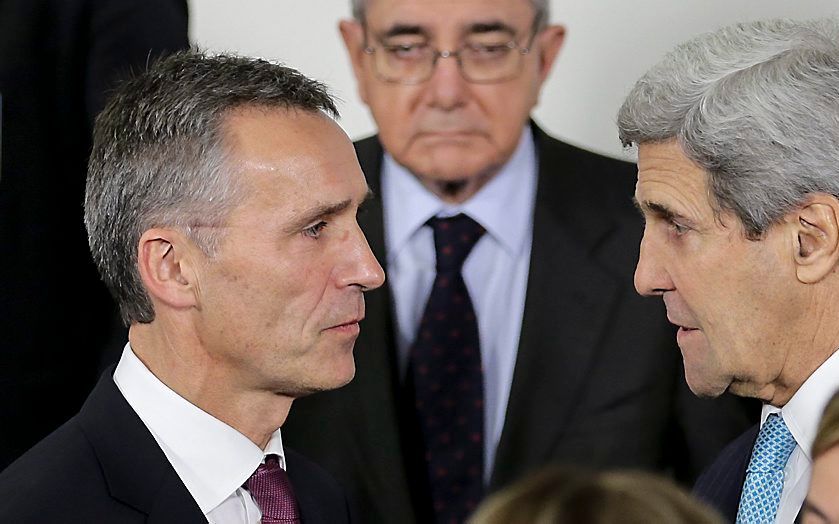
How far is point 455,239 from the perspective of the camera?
237 centimetres

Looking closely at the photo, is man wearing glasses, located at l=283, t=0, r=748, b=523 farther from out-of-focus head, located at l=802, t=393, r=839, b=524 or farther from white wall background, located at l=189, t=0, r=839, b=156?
out-of-focus head, located at l=802, t=393, r=839, b=524

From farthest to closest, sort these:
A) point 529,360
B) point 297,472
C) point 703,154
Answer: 1. point 529,360
2. point 297,472
3. point 703,154

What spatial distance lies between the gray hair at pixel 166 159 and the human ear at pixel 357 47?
27.1 inches

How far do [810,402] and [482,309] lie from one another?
802mm

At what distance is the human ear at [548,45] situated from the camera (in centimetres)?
246

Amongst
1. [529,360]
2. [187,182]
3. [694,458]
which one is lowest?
[694,458]

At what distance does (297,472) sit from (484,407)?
1.73ft

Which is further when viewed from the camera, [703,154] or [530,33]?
[530,33]

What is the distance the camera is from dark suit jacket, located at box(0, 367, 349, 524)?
1.53 m

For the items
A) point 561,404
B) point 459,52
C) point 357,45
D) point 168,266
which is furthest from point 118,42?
point 561,404

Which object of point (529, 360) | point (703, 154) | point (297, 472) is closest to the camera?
point (703, 154)

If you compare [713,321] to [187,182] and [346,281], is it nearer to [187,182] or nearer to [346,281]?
[346,281]

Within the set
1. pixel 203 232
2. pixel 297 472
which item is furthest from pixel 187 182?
pixel 297 472

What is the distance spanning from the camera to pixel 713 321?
1696 mm
